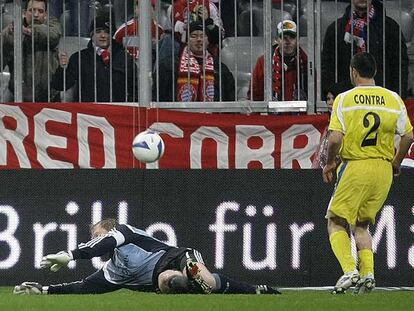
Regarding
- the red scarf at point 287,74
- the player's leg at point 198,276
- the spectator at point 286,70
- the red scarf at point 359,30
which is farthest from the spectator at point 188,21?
the player's leg at point 198,276

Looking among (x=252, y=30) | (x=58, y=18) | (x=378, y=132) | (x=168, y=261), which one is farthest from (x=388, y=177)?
(x=58, y=18)

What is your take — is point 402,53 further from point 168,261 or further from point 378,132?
point 168,261

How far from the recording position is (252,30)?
51.5ft

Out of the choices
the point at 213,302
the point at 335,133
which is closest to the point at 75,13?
the point at 335,133

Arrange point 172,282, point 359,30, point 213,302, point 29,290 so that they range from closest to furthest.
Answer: point 213,302
point 172,282
point 29,290
point 359,30

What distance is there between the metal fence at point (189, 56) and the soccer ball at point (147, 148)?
1.12 m

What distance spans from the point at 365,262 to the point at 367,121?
4.20 ft

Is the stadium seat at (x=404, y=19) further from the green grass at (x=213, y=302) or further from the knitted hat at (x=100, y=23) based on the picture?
the green grass at (x=213, y=302)

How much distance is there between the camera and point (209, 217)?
50.8ft

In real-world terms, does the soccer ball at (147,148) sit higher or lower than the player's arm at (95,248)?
higher

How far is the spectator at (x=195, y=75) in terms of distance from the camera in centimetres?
1571

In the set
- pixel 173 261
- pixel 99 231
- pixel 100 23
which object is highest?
pixel 100 23

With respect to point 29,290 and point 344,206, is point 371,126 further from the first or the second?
point 29,290

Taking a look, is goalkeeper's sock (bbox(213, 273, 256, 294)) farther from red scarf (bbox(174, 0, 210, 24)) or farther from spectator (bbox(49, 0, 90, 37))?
spectator (bbox(49, 0, 90, 37))
